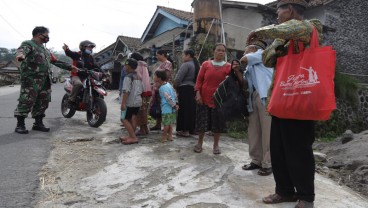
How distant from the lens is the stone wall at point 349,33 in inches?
527

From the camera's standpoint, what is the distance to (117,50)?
83.3 feet

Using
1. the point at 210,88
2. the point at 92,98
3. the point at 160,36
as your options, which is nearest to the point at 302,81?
the point at 210,88

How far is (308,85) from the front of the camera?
2.38 m

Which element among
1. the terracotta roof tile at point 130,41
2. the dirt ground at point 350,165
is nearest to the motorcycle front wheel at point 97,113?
the dirt ground at point 350,165

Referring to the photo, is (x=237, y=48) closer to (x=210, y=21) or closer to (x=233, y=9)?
(x=233, y=9)

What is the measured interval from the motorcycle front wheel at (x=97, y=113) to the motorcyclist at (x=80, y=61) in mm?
524

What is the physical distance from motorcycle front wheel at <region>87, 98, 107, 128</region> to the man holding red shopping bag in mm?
4174

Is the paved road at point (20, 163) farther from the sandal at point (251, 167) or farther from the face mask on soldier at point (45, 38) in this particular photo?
the sandal at point (251, 167)

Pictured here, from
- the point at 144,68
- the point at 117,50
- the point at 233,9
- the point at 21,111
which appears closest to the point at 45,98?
the point at 21,111

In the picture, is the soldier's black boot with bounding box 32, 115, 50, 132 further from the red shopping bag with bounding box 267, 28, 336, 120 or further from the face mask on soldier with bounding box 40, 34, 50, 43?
the red shopping bag with bounding box 267, 28, 336, 120

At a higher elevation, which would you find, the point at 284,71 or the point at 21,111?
the point at 284,71

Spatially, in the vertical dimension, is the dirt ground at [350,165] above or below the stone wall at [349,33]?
below

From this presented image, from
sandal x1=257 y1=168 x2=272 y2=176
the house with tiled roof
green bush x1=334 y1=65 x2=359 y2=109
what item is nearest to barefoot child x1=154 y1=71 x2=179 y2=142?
sandal x1=257 y1=168 x2=272 y2=176

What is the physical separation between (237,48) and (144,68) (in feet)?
20.3
